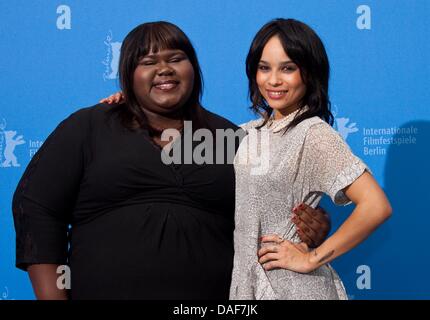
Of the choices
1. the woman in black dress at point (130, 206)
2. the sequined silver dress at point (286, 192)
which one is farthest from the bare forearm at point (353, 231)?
the woman in black dress at point (130, 206)

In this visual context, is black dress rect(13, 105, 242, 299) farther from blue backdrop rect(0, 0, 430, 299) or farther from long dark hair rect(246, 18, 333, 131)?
blue backdrop rect(0, 0, 430, 299)

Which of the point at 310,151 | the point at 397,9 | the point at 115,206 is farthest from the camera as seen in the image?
the point at 397,9

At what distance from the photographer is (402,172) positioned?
7.29ft

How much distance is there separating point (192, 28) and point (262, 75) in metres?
0.85

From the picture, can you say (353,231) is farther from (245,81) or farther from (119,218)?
(245,81)

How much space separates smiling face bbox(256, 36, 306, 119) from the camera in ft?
4.67

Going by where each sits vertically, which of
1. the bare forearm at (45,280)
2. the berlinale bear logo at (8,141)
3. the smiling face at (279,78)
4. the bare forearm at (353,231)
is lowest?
the bare forearm at (45,280)

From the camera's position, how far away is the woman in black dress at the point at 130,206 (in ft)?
4.62

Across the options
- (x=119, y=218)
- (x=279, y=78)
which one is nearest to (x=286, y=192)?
(x=279, y=78)

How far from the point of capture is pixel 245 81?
2.26 m

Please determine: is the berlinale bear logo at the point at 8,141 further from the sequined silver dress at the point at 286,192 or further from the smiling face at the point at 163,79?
the sequined silver dress at the point at 286,192

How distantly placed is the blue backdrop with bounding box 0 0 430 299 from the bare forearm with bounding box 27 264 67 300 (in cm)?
96
